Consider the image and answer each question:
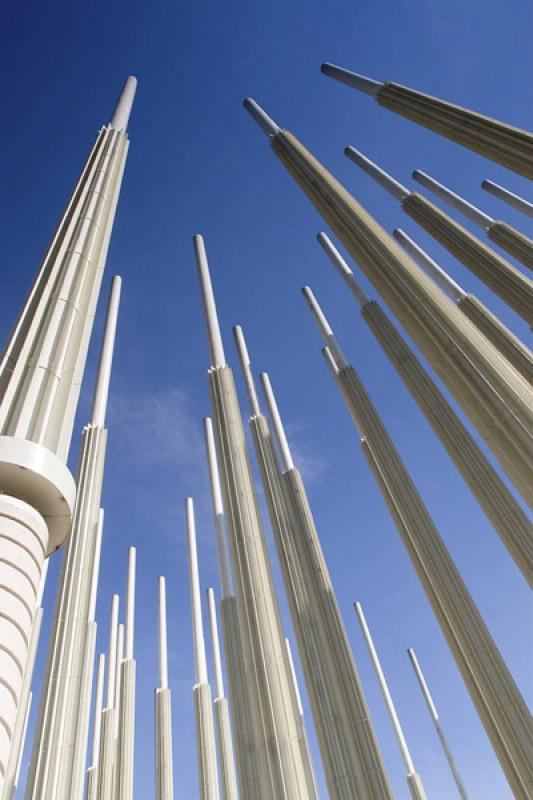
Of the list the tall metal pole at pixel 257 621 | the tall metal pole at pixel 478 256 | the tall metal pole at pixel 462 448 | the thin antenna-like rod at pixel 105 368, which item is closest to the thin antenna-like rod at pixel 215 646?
the tall metal pole at pixel 257 621

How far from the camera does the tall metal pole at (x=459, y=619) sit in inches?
342

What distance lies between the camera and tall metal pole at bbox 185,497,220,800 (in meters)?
18.6

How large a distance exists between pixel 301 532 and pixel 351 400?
3.67m

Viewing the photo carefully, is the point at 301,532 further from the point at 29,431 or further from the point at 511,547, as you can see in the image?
the point at 29,431

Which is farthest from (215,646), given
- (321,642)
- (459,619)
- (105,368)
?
(459,619)

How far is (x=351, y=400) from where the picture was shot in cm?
1538

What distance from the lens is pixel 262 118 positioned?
49.7 ft

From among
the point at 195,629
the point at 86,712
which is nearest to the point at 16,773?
the point at 86,712

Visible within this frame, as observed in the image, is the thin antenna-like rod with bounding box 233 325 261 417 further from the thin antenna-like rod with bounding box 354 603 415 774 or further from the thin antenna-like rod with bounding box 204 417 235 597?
the thin antenna-like rod with bounding box 354 603 415 774

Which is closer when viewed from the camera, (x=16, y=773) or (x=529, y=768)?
(x=529, y=768)

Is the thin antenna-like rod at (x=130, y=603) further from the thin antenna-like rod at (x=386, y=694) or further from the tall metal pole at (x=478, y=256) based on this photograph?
the tall metal pole at (x=478, y=256)

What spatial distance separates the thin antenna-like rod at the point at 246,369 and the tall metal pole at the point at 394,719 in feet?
42.3

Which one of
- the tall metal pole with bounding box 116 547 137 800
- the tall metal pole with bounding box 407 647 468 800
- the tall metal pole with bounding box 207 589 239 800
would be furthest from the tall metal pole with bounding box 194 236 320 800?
the tall metal pole with bounding box 407 647 468 800

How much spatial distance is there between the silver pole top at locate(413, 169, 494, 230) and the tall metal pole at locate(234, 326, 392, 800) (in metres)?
4.95
